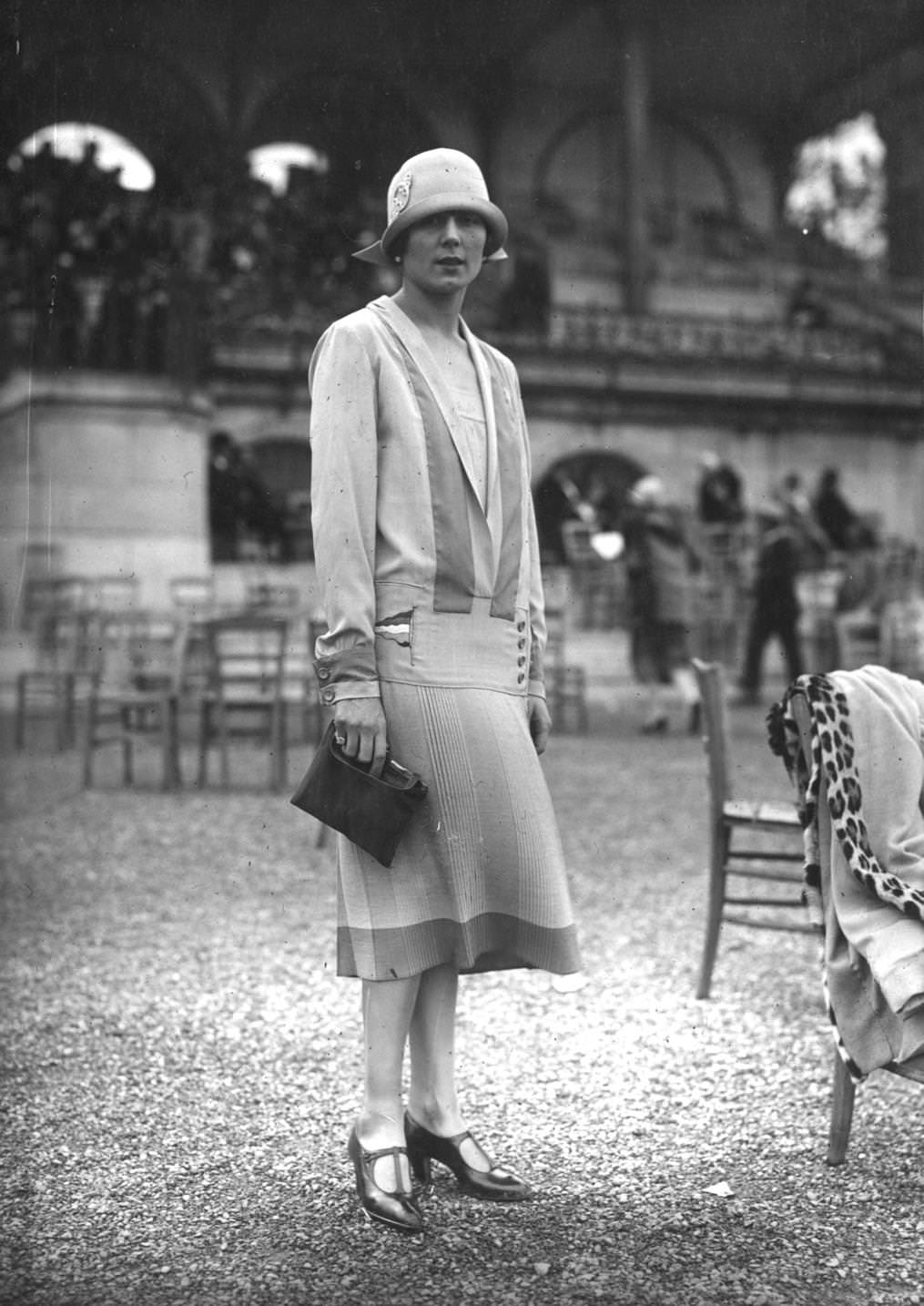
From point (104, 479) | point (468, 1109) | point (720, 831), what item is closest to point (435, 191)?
point (468, 1109)

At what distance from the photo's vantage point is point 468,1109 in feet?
10.8

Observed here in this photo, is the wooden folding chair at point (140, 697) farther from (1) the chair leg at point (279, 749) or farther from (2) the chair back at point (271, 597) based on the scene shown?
(2) the chair back at point (271, 597)

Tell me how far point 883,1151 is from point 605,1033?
3.26 ft

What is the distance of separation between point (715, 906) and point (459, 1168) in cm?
168

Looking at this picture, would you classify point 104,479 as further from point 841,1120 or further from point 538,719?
point 841,1120

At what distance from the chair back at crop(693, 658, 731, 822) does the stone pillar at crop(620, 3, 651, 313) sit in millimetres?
17296

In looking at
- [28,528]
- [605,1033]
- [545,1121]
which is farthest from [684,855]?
[28,528]

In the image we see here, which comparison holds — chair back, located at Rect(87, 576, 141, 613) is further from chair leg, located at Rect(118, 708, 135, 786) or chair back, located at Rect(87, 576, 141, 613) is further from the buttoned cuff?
the buttoned cuff

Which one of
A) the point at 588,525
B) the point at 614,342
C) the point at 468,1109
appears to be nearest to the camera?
the point at 468,1109

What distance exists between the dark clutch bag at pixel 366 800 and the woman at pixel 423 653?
4cm

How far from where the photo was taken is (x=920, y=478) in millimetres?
22438

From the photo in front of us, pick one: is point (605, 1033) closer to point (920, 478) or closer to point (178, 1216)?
point (178, 1216)

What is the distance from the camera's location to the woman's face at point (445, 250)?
268 cm

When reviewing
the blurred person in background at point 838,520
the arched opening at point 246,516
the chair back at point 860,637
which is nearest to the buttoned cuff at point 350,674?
the chair back at point 860,637
